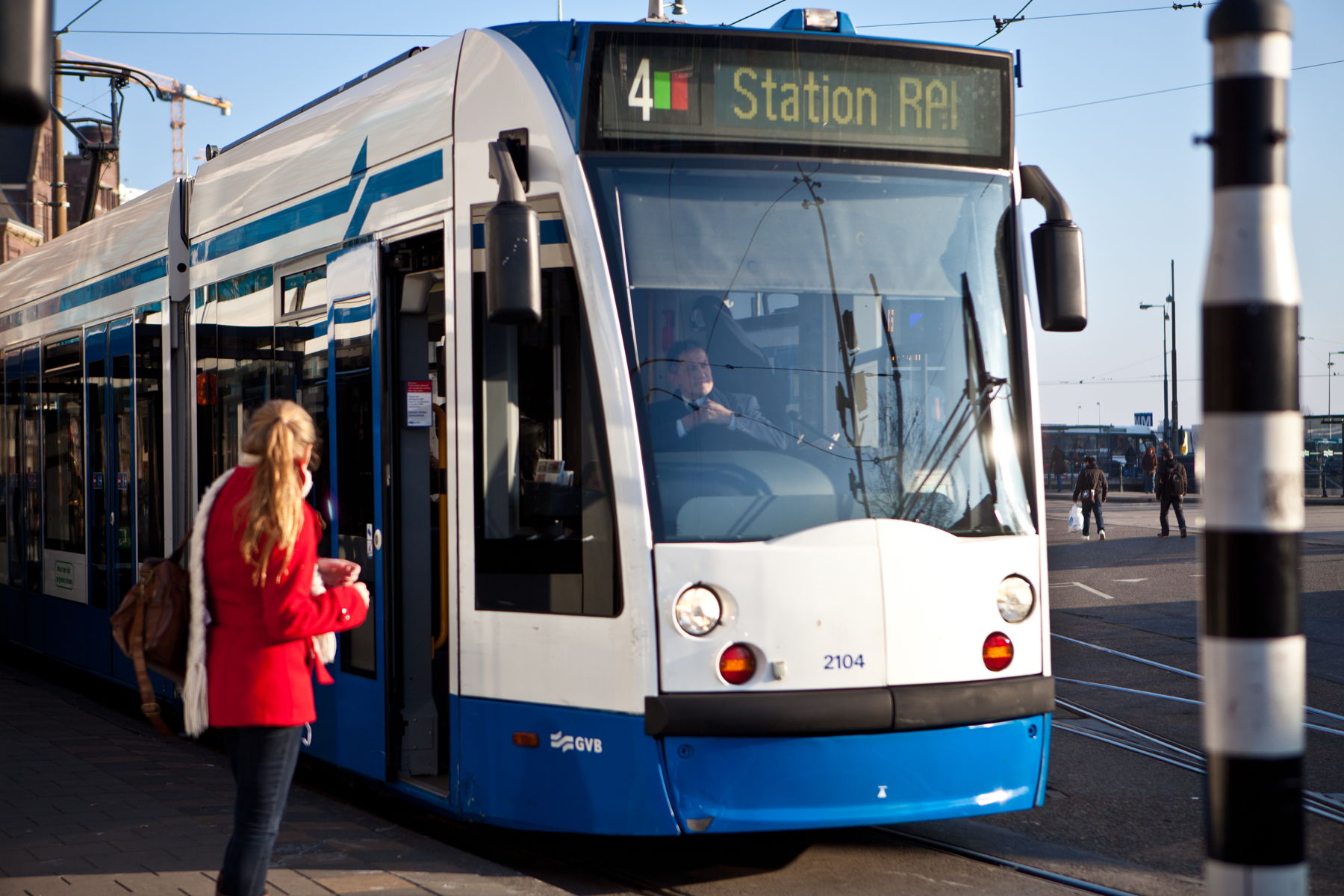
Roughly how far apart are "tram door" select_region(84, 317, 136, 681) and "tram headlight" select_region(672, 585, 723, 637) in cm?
529

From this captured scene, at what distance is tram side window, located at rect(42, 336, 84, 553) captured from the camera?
1045cm

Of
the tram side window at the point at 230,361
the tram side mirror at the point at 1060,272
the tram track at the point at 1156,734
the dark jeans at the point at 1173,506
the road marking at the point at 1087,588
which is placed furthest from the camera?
the dark jeans at the point at 1173,506

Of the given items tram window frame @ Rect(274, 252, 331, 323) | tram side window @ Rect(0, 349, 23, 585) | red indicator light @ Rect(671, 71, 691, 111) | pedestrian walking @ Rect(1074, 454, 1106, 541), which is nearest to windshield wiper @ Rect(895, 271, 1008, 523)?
red indicator light @ Rect(671, 71, 691, 111)

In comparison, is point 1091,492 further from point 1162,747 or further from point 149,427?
point 149,427

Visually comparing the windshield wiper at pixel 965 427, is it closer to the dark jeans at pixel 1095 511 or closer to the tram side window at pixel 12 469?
the tram side window at pixel 12 469

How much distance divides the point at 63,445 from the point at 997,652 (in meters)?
7.83

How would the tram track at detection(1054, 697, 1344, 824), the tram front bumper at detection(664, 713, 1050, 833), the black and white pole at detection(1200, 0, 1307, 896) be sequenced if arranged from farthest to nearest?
the tram track at detection(1054, 697, 1344, 824)
the tram front bumper at detection(664, 713, 1050, 833)
the black and white pole at detection(1200, 0, 1307, 896)

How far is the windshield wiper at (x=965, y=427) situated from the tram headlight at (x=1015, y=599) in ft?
0.93

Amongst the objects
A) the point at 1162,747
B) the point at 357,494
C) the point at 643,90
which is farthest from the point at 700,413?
the point at 1162,747

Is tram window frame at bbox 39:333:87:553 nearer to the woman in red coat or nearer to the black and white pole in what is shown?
the woman in red coat

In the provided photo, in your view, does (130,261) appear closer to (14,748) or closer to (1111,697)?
(14,748)

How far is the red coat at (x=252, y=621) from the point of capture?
13.3 feet

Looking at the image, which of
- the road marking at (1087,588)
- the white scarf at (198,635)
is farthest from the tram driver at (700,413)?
the road marking at (1087,588)

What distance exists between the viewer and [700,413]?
5133 mm
